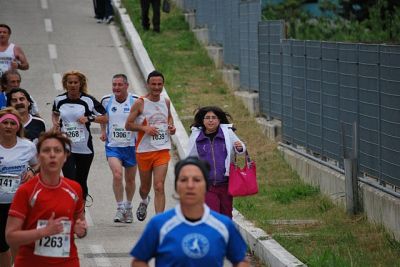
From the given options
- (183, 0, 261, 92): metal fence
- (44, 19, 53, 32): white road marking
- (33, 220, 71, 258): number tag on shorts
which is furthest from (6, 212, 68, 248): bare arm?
(44, 19, 53, 32): white road marking

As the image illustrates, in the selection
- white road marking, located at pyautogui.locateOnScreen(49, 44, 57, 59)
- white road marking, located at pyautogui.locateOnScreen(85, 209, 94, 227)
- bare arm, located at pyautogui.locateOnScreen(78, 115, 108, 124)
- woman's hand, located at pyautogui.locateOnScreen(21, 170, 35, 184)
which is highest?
woman's hand, located at pyautogui.locateOnScreen(21, 170, 35, 184)

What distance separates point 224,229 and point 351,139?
9494mm

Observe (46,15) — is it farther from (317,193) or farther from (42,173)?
(42,173)

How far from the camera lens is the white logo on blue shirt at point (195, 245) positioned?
7.42 m

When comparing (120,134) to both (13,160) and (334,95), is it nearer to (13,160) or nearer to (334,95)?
(334,95)

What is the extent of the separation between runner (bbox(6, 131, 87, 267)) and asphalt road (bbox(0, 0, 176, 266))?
4466 mm

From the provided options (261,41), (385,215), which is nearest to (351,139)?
(385,215)

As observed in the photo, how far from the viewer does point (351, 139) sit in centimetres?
1689

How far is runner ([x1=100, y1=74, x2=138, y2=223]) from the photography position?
53.0 ft

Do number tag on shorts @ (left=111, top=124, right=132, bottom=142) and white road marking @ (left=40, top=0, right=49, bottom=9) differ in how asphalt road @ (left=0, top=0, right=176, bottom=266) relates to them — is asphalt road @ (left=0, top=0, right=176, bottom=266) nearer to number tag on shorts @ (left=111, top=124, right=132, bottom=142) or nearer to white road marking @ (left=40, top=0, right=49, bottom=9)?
white road marking @ (left=40, top=0, right=49, bottom=9)

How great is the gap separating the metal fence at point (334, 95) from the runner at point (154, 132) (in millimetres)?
2526

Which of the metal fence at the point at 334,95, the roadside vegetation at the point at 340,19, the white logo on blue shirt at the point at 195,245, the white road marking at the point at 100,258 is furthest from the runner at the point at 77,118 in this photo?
the roadside vegetation at the point at 340,19

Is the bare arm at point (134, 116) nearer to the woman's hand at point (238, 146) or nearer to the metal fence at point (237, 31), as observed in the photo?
the woman's hand at point (238, 146)

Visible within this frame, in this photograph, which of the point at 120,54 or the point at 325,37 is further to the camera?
the point at 325,37
